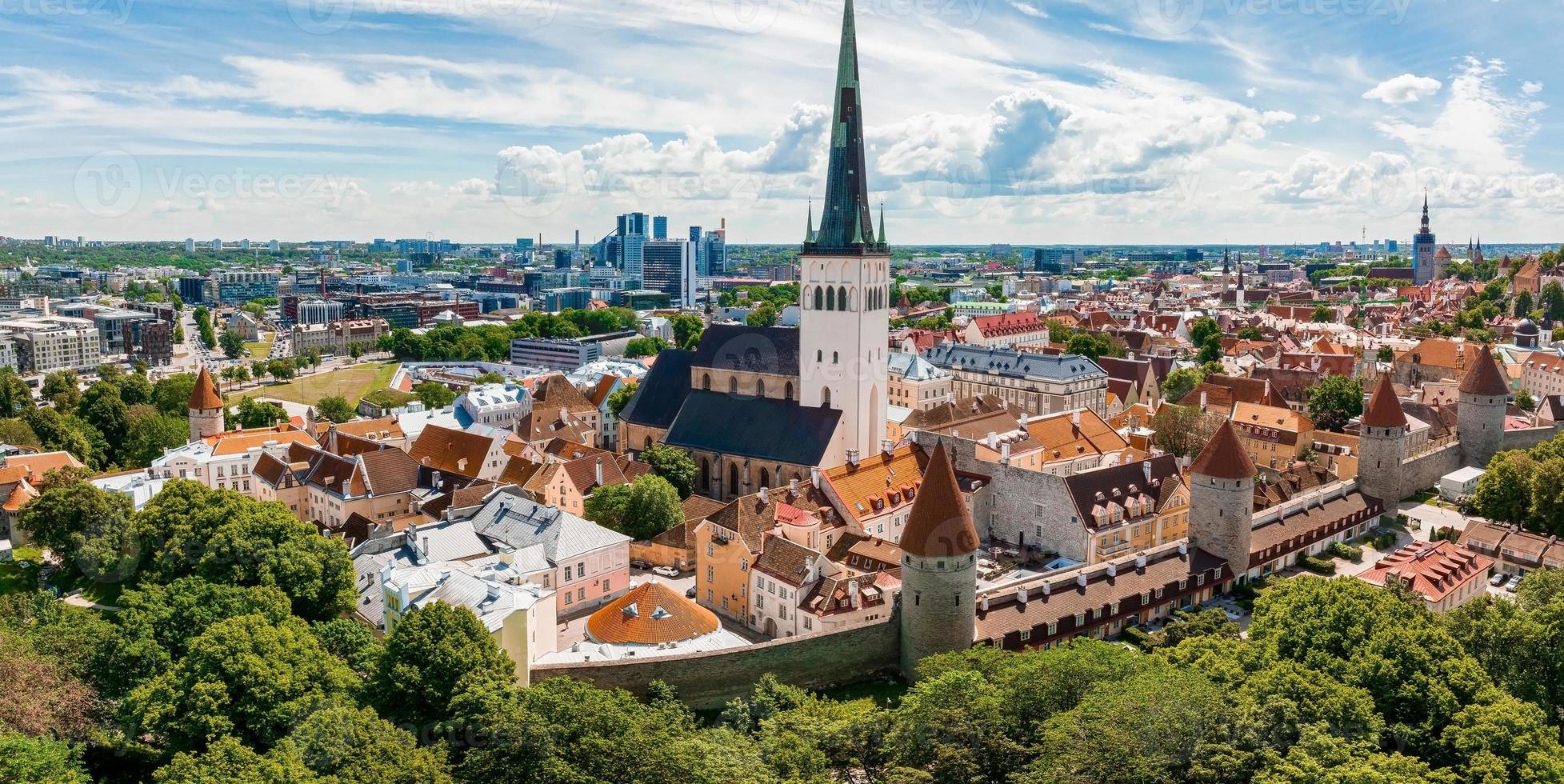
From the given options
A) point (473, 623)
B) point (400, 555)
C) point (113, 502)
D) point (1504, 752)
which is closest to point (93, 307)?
point (113, 502)

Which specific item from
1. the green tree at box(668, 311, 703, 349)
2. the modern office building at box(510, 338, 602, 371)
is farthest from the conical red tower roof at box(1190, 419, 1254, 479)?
the green tree at box(668, 311, 703, 349)

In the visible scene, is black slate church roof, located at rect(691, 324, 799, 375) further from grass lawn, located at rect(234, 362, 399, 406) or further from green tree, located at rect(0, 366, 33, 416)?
green tree, located at rect(0, 366, 33, 416)

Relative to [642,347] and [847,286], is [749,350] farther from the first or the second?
[642,347]

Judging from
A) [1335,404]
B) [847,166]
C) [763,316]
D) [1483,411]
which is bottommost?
[1335,404]

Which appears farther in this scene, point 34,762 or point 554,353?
point 554,353

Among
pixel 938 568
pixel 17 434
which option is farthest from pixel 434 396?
pixel 938 568

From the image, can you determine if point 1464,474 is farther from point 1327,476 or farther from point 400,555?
point 400,555

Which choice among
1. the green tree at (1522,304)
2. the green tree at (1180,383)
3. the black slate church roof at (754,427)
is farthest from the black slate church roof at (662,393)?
the green tree at (1522,304)

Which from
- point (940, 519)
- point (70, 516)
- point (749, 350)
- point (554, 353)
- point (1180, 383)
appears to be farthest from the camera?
point (554, 353)
